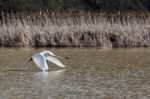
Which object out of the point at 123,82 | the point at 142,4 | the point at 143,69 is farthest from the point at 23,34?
the point at 142,4

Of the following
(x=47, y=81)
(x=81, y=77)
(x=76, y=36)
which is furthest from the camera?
(x=76, y=36)

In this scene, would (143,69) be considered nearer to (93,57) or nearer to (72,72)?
(72,72)

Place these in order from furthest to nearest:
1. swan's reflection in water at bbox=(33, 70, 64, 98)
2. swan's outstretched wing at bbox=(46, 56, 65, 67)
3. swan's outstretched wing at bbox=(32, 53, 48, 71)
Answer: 1. swan's outstretched wing at bbox=(46, 56, 65, 67)
2. swan's outstretched wing at bbox=(32, 53, 48, 71)
3. swan's reflection in water at bbox=(33, 70, 64, 98)

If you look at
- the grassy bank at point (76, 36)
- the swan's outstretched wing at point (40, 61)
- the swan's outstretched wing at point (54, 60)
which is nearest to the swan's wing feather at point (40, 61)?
the swan's outstretched wing at point (40, 61)

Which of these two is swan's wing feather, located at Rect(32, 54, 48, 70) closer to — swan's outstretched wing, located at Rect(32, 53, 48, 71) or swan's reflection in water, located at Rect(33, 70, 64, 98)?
swan's outstretched wing, located at Rect(32, 53, 48, 71)

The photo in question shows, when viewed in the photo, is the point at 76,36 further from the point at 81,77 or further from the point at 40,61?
the point at 81,77

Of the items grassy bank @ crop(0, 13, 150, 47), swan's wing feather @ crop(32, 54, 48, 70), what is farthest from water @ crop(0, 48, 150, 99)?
grassy bank @ crop(0, 13, 150, 47)

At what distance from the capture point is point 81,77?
12062 mm

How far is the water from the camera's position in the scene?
396 inches

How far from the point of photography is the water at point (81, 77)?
10047mm

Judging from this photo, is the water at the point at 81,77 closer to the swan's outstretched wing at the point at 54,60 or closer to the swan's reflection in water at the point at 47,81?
the swan's reflection in water at the point at 47,81

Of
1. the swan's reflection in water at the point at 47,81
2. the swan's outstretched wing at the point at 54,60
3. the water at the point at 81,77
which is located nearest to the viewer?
the water at the point at 81,77

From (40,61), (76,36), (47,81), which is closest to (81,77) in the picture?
(47,81)

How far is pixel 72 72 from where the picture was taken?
12766 mm
